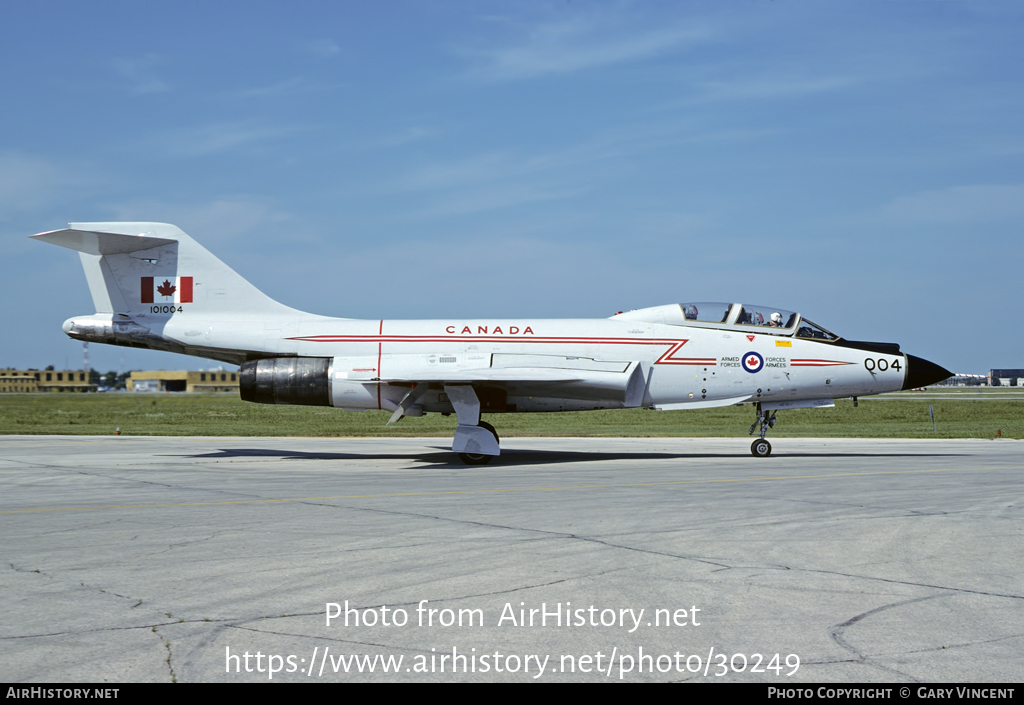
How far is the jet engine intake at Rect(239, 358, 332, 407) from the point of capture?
721 inches

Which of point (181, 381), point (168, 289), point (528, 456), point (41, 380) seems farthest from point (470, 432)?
point (41, 380)

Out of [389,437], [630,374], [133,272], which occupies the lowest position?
[389,437]

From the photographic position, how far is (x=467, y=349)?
62.1ft

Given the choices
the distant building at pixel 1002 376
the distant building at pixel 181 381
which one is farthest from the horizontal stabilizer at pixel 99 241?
the distant building at pixel 1002 376

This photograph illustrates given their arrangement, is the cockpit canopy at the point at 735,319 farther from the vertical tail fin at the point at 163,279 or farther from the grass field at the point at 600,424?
the grass field at the point at 600,424

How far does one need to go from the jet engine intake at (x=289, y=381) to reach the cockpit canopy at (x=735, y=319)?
276 inches

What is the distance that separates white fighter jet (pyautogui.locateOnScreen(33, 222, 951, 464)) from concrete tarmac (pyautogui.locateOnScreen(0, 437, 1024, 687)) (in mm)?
4416

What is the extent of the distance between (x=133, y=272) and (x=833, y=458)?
16935 mm

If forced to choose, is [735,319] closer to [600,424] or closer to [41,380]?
[600,424]

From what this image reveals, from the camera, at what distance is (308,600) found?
589 cm

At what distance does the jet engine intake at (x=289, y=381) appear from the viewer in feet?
60.1

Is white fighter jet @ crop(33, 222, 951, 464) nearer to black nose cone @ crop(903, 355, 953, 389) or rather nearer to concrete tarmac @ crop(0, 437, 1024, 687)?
black nose cone @ crop(903, 355, 953, 389)
